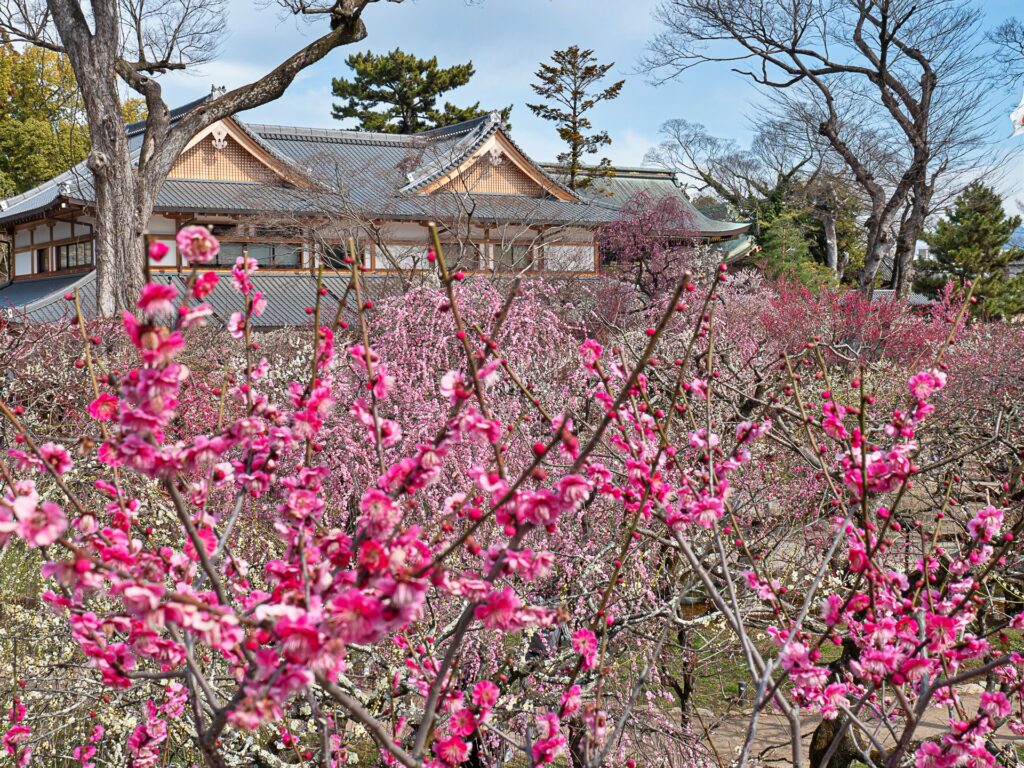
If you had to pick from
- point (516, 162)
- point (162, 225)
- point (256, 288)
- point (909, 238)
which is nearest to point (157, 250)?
point (256, 288)

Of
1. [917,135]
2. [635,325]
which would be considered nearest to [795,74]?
[917,135]

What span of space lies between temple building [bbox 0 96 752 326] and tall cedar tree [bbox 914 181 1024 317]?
9.95m

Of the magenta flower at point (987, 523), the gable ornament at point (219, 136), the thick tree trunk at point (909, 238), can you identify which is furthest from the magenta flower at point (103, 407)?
the thick tree trunk at point (909, 238)

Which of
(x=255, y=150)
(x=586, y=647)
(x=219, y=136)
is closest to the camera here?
(x=586, y=647)

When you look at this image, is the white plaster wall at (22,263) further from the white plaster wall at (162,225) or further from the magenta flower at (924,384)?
the magenta flower at (924,384)

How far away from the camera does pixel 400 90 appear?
3197 centimetres

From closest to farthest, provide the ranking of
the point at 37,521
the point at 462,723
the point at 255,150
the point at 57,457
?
1. the point at 37,521
2. the point at 57,457
3. the point at 462,723
4. the point at 255,150

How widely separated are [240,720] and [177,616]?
165 millimetres

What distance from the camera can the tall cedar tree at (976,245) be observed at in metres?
27.8

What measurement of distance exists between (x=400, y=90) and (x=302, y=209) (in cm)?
1734

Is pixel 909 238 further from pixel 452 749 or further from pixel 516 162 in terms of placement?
pixel 452 749

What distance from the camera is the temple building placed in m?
16.5

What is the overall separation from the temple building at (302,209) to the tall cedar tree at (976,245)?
9.95 m

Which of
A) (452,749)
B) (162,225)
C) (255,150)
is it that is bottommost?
(452,749)
